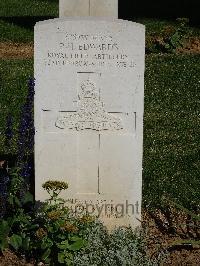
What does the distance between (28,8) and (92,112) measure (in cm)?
1164

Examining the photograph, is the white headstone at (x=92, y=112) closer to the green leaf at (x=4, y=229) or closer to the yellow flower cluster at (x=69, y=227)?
the green leaf at (x=4, y=229)

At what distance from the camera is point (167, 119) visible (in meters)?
8.27

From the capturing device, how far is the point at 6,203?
16.7ft

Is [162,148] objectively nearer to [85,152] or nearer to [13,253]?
[85,152]

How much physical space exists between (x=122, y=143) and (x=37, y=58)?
93cm

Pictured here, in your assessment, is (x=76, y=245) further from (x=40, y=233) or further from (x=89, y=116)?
(x=89, y=116)

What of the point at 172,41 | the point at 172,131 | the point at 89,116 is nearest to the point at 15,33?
the point at 172,41

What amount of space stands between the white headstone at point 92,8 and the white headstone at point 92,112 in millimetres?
1796

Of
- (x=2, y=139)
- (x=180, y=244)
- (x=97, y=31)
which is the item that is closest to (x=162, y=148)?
(x=2, y=139)

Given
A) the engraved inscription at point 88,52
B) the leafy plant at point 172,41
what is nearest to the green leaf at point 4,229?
the engraved inscription at point 88,52

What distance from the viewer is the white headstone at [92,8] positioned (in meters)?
6.52

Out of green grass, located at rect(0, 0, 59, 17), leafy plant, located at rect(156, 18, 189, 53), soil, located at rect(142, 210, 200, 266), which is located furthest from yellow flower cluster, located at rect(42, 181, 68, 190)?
green grass, located at rect(0, 0, 59, 17)

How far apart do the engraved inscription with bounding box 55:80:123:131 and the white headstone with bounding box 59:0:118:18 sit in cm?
183

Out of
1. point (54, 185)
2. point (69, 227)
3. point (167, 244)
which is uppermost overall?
point (54, 185)
